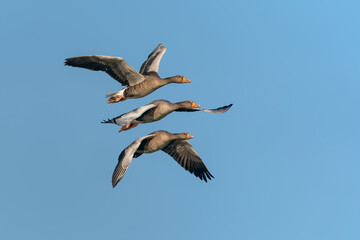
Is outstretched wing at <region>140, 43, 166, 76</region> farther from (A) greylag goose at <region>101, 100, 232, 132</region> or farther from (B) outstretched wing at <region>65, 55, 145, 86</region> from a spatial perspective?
(A) greylag goose at <region>101, 100, 232, 132</region>

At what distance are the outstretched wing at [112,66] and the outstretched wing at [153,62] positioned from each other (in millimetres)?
2369

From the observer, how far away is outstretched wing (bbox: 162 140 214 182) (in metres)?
33.0

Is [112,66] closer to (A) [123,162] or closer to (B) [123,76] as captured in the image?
(B) [123,76]

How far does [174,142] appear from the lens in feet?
107

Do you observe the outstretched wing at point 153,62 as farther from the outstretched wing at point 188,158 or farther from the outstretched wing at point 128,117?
the outstretched wing at point 128,117

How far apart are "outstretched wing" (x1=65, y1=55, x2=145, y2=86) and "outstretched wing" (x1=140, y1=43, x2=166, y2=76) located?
7.77ft

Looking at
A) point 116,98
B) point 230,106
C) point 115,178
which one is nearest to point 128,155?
point 115,178

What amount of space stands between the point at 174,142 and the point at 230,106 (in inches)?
113

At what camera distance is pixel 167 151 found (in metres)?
33.1

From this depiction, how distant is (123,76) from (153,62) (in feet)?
13.5

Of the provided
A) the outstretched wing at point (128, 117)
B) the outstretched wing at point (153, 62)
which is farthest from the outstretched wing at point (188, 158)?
the outstretched wing at point (128, 117)

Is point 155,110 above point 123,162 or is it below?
above

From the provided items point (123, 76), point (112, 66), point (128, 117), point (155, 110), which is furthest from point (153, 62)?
point (128, 117)

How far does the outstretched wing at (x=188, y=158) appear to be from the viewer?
3297 cm
